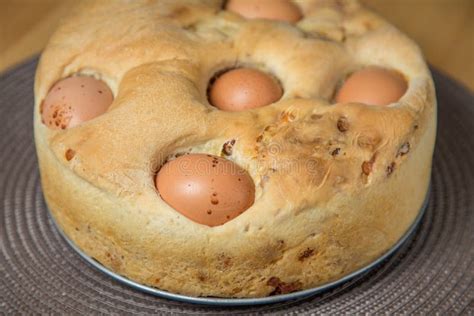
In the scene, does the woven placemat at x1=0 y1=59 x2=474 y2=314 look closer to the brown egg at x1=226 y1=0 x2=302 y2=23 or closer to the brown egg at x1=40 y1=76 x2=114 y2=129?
the brown egg at x1=40 y1=76 x2=114 y2=129

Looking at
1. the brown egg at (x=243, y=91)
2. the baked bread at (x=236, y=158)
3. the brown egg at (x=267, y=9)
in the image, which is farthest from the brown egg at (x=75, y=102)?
the brown egg at (x=267, y=9)

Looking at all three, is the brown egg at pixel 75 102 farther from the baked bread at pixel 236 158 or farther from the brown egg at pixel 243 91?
the brown egg at pixel 243 91

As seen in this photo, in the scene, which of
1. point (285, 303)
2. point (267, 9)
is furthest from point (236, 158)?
point (267, 9)

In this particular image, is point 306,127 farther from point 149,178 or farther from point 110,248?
point 110,248

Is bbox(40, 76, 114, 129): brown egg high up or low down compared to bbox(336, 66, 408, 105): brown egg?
down

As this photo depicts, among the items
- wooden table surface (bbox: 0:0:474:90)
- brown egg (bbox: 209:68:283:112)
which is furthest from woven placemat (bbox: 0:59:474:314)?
wooden table surface (bbox: 0:0:474:90)

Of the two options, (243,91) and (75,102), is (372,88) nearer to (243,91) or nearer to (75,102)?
(243,91)

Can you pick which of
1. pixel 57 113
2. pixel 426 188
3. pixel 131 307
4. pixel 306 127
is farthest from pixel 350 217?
pixel 57 113
